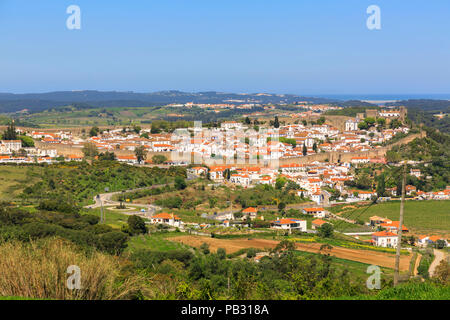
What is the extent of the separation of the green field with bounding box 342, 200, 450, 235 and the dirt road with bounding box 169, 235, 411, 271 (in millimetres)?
5035

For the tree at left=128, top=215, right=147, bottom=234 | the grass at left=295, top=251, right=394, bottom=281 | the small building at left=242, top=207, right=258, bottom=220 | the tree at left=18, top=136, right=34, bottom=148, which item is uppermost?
the tree at left=18, top=136, right=34, bottom=148

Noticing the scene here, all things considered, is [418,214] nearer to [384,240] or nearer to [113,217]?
[384,240]

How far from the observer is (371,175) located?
102ft

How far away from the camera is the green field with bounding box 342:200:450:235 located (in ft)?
67.8

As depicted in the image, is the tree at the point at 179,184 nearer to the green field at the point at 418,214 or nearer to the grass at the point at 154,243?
the grass at the point at 154,243

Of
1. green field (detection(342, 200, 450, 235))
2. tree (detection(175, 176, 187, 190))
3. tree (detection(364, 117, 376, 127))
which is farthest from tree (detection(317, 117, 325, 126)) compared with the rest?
tree (detection(175, 176, 187, 190))

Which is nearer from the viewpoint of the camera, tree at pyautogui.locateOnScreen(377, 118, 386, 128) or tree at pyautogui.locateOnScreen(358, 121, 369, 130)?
tree at pyautogui.locateOnScreen(377, 118, 386, 128)

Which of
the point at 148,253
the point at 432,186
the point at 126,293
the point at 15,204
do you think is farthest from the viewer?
the point at 432,186

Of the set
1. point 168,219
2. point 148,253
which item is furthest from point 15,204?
point 148,253

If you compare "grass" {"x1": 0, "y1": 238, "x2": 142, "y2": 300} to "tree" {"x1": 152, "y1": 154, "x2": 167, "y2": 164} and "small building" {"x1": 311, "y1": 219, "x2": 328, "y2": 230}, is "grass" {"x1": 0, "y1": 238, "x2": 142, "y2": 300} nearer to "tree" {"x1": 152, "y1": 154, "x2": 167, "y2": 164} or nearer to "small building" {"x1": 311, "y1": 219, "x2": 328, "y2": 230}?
"small building" {"x1": 311, "y1": 219, "x2": 328, "y2": 230}

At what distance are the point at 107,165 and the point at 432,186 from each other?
1910 centimetres
